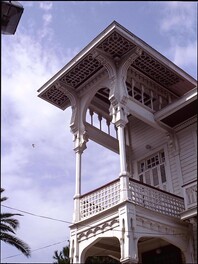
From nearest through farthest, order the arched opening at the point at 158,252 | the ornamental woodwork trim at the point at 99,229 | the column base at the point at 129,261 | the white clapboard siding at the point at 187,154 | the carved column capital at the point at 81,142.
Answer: the column base at the point at 129,261, the ornamental woodwork trim at the point at 99,229, the arched opening at the point at 158,252, the white clapboard siding at the point at 187,154, the carved column capital at the point at 81,142

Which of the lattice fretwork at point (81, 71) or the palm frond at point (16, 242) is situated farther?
the palm frond at point (16, 242)

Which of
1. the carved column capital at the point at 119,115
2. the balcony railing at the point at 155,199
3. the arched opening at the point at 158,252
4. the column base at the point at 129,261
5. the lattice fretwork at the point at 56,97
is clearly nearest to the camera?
the column base at the point at 129,261

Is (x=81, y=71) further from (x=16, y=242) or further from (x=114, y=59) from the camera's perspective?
(x=16, y=242)

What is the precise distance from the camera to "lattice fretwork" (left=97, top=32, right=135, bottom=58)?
13519 mm

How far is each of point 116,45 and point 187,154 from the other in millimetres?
4455

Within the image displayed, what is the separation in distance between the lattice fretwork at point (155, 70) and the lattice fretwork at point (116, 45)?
2.23ft

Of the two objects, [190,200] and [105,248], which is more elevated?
[190,200]

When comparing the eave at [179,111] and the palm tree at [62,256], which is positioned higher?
the eave at [179,111]

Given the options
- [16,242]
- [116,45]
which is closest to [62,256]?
[16,242]

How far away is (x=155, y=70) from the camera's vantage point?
1491 centimetres

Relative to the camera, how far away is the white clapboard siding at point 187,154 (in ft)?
45.8

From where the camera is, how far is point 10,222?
741 inches

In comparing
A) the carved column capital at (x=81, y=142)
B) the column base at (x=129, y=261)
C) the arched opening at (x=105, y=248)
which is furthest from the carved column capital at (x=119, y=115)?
the column base at (x=129, y=261)

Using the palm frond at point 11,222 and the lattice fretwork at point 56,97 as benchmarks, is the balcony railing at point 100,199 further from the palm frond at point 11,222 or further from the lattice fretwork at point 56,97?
the palm frond at point 11,222
